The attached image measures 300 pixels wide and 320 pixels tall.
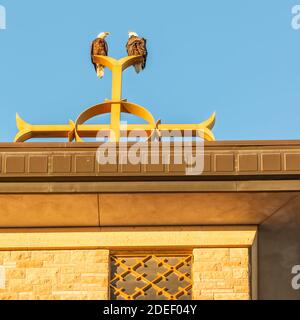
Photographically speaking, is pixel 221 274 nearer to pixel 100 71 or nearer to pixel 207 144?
pixel 207 144

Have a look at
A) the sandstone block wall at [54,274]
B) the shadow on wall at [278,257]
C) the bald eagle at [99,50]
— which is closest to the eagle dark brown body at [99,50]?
the bald eagle at [99,50]

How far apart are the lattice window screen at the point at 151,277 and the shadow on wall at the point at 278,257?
1.02 m

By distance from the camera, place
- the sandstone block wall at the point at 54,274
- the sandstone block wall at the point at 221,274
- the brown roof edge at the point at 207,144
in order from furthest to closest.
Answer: the sandstone block wall at the point at 54,274, the sandstone block wall at the point at 221,274, the brown roof edge at the point at 207,144

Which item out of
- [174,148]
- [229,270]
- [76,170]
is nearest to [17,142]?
[76,170]

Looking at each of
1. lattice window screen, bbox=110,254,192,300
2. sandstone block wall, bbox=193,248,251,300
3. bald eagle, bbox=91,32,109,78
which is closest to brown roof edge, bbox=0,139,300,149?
sandstone block wall, bbox=193,248,251,300

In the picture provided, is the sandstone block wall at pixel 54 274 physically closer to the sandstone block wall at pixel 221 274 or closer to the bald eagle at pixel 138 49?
the sandstone block wall at pixel 221 274

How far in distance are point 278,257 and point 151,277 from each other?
1.75 m

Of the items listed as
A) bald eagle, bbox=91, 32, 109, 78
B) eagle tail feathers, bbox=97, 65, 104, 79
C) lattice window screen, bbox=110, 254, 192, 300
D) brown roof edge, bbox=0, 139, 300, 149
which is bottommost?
lattice window screen, bbox=110, 254, 192, 300

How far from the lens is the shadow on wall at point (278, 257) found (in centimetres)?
1634

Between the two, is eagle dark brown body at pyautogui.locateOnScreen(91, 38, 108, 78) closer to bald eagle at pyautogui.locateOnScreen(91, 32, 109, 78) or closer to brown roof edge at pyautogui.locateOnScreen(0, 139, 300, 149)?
bald eagle at pyautogui.locateOnScreen(91, 32, 109, 78)

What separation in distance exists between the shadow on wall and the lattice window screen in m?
1.02

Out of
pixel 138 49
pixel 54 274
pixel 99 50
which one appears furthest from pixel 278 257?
pixel 99 50

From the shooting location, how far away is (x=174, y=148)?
15.6 metres

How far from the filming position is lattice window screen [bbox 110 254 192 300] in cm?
1632
